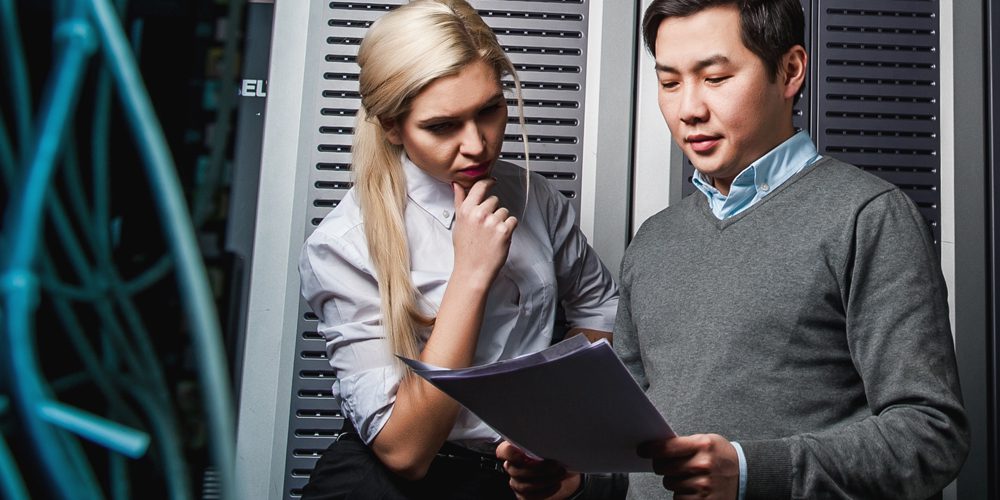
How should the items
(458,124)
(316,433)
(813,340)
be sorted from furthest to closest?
(316,433)
(458,124)
(813,340)

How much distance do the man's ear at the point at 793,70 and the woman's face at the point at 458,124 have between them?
41 cm

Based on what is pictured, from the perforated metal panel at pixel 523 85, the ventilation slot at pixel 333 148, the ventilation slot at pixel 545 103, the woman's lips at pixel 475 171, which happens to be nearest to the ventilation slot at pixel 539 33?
the perforated metal panel at pixel 523 85

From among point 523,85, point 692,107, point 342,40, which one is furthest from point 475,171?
point 342,40

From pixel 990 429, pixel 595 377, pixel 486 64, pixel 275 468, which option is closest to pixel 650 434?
pixel 595 377

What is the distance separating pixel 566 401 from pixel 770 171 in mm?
495

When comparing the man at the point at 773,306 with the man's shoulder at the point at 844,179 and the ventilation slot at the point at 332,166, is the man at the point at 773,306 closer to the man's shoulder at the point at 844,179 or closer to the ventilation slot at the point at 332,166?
the man's shoulder at the point at 844,179

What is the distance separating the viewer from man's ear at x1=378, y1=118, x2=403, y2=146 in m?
1.29

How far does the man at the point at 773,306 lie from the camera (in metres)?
0.89

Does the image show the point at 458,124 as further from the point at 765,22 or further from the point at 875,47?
the point at 875,47

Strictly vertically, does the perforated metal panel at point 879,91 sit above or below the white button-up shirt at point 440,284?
above

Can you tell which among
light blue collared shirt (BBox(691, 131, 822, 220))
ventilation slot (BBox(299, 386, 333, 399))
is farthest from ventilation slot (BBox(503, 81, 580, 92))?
ventilation slot (BBox(299, 386, 333, 399))

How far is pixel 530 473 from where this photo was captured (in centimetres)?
108

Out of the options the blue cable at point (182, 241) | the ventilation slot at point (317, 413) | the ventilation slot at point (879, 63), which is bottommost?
the ventilation slot at point (317, 413)

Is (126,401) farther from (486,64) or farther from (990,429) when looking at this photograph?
(990,429)
